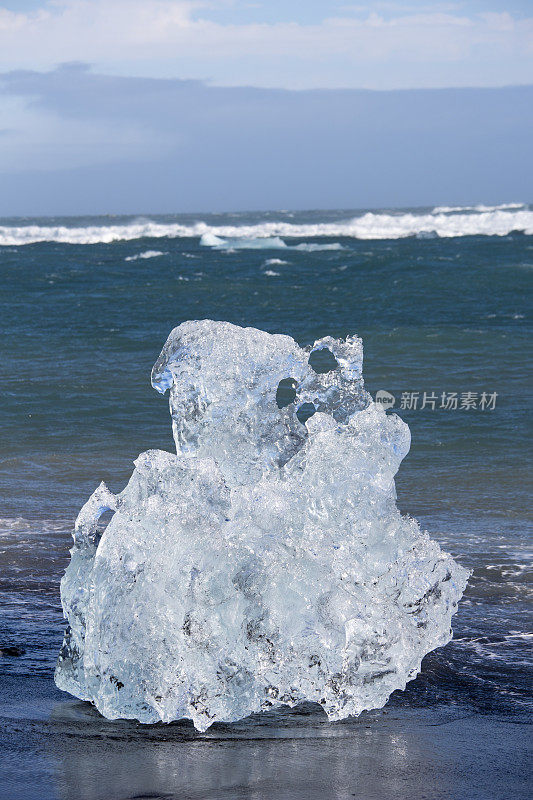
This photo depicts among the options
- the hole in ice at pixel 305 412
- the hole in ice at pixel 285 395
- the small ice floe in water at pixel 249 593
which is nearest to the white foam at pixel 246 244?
the hole in ice at pixel 285 395

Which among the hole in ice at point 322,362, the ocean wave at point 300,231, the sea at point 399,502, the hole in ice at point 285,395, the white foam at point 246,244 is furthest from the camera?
the ocean wave at point 300,231

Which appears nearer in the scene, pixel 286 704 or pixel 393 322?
pixel 286 704

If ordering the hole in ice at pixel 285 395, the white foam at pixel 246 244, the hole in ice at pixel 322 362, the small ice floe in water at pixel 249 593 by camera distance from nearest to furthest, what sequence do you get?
1. the small ice floe in water at pixel 249 593
2. the hole in ice at pixel 285 395
3. the hole in ice at pixel 322 362
4. the white foam at pixel 246 244

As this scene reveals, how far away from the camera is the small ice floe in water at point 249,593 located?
3795mm

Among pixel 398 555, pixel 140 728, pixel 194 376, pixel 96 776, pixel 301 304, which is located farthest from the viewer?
pixel 301 304

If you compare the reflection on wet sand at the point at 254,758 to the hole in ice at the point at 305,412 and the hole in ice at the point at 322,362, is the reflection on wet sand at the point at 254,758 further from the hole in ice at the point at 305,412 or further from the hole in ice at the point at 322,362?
the hole in ice at the point at 322,362

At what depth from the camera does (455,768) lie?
3379 mm

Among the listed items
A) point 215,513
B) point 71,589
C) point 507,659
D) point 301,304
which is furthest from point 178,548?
point 301,304

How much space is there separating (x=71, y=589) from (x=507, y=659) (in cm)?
201

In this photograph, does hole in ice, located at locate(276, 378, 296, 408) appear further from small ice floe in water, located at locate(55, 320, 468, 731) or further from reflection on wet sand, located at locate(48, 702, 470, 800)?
reflection on wet sand, located at locate(48, 702, 470, 800)

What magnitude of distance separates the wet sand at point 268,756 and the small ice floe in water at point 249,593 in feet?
0.31

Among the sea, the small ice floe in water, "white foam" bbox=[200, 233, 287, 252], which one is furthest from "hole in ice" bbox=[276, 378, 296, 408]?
"white foam" bbox=[200, 233, 287, 252]

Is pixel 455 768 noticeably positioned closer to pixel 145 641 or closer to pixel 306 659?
pixel 306 659

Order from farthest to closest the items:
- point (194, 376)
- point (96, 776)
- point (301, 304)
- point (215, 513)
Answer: point (301, 304), point (194, 376), point (215, 513), point (96, 776)
